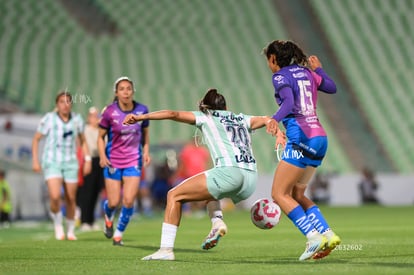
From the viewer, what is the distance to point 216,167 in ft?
28.2

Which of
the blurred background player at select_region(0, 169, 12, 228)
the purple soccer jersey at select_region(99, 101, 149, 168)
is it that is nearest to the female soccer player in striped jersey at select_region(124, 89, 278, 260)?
the purple soccer jersey at select_region(99, 101, 149, 168)

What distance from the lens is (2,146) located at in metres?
21.2

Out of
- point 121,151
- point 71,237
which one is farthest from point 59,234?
point 121,151

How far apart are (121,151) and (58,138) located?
175 cm

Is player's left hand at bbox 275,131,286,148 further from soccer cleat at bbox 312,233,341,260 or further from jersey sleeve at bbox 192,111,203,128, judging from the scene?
jersey sleeve at bbox 192,111,203,128

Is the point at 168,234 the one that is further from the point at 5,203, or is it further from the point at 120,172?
the point at 5,203

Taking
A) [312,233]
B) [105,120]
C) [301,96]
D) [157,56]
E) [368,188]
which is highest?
[157,56]

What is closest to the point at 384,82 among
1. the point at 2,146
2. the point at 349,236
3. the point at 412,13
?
the point at 412,13

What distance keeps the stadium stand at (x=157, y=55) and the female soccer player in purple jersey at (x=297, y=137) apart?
20368mm

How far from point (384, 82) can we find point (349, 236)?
72.0ft

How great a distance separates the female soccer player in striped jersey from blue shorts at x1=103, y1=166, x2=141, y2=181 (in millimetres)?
3018

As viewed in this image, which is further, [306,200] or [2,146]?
[2,146]

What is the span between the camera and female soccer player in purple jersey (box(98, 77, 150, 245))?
1166cm

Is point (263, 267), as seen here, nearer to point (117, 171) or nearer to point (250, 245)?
point (250, 245)
